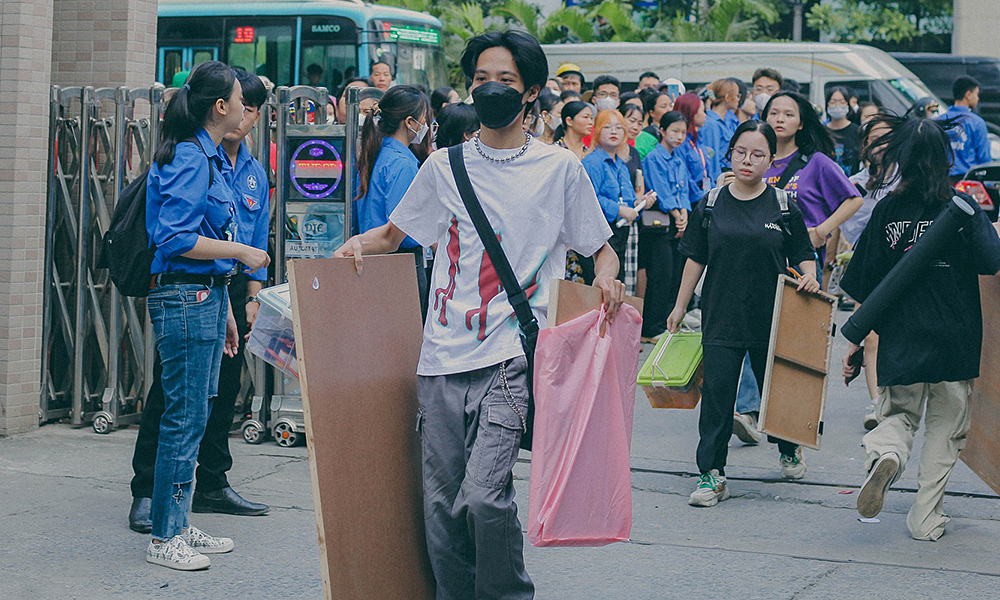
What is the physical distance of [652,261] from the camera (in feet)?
35.3

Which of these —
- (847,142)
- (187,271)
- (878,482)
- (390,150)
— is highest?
(847,142)

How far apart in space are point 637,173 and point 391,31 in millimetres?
9224

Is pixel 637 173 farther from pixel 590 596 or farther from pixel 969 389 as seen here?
pixel 590 596

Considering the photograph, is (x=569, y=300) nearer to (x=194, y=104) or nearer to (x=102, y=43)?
(x=194, y=104)

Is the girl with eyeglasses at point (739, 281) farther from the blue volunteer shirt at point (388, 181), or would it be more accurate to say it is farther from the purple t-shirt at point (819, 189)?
the blue volunteer shirt at point (388, 181)

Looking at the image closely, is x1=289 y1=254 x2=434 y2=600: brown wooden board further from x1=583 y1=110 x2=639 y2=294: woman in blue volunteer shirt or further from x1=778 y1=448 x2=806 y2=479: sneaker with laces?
x1=583 y1=110 x2=639 y2=294: woman in blue volunteer shirt

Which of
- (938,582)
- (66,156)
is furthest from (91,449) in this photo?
(938,582)

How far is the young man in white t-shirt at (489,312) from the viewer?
364 centimetres

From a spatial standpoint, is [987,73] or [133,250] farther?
[987,73]

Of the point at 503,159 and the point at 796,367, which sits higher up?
the point at 503,159

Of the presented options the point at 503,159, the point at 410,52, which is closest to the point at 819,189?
the point at 503,159

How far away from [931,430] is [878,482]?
0.53 m

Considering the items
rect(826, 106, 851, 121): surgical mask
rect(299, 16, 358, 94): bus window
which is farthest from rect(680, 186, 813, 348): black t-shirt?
rect(299, 16, 358, 94): bus window

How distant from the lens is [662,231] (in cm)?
1066
